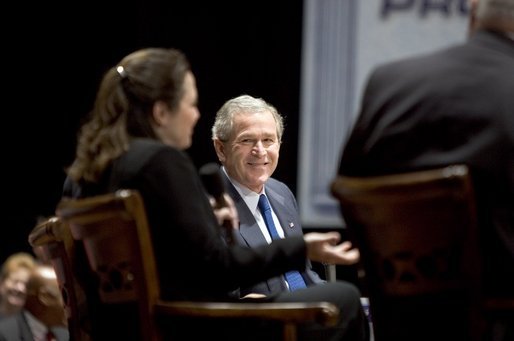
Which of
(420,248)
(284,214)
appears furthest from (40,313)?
(420,248)

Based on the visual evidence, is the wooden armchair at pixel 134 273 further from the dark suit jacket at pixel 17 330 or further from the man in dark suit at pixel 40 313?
the dark suit jacket at pixel 17 330

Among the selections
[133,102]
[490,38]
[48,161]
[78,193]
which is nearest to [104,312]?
[78,193]

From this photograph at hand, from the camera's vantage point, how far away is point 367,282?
221cm

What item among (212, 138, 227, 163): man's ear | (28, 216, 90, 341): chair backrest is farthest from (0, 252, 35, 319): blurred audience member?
(28, 216, 90, 341): chair backrest

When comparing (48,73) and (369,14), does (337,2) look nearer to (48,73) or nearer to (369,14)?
(369,14)

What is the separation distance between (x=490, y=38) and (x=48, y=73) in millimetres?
4388

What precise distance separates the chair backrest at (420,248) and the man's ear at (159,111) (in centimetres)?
50

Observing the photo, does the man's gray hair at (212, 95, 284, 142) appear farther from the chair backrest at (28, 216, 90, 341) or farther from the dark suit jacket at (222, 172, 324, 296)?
the chair backrest at (28, 216, 90, 341)

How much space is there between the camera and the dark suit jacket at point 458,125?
208 centimetres

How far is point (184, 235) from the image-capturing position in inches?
89.0

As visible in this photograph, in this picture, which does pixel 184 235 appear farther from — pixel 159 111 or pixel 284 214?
pixel 284 214

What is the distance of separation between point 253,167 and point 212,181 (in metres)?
1.19

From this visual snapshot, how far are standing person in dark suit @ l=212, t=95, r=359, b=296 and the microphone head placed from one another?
83cm

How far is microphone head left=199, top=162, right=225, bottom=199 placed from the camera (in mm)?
2463
